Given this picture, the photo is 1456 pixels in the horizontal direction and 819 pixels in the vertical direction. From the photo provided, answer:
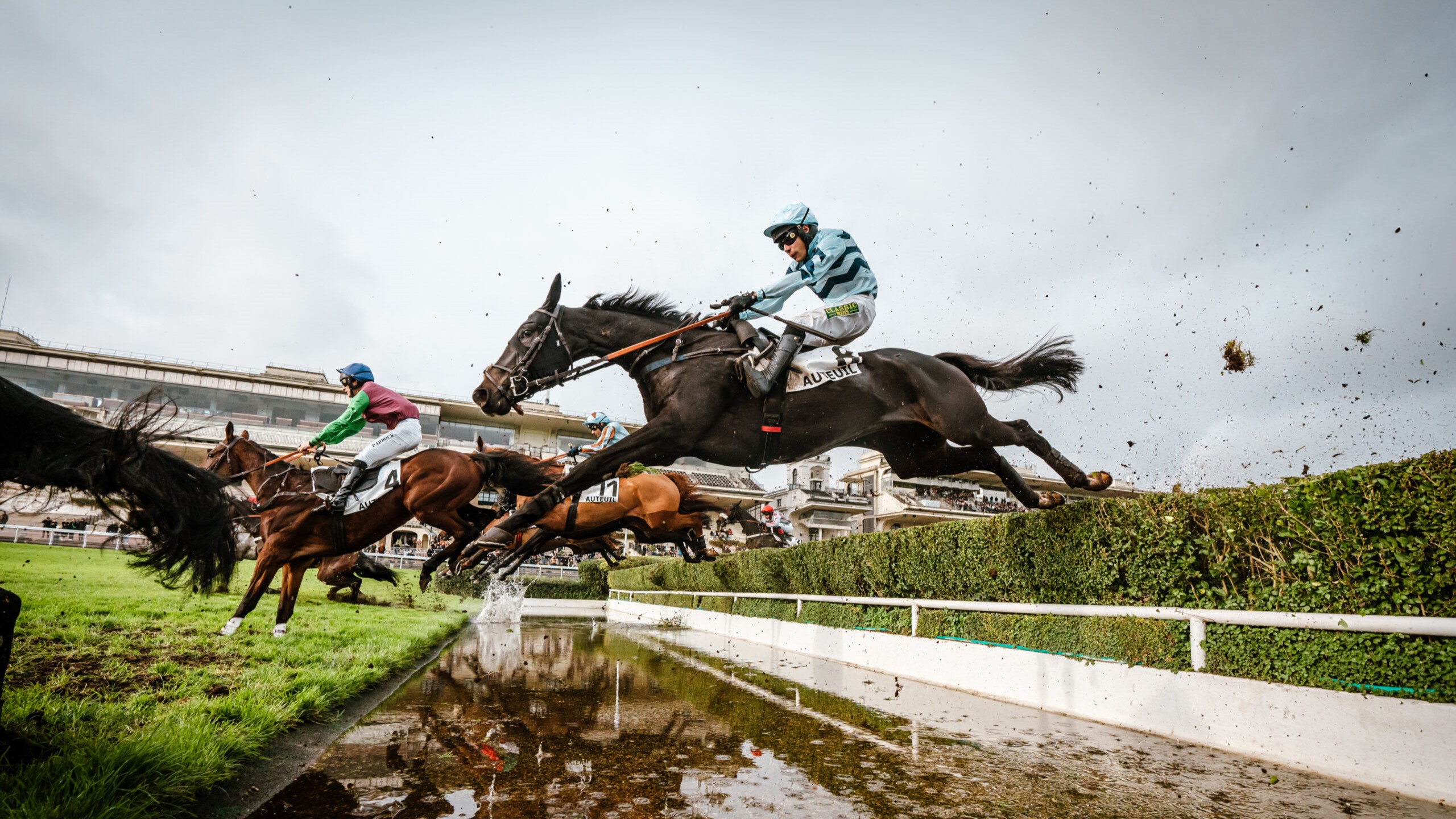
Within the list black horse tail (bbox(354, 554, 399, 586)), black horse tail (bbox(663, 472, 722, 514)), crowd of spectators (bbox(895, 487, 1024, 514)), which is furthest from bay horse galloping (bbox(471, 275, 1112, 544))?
crowd of spectators (bbox(895, 487, 1024, 514))

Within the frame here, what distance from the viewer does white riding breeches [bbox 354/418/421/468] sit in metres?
7.85

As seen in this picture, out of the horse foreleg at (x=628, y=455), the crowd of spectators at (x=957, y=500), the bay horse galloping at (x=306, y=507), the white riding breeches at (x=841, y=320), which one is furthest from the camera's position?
the crowd of spectators at (x=957, y=500)

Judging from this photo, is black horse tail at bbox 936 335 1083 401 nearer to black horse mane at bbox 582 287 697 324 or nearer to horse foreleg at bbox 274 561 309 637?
black horse mane at bbox 582 287 697 324

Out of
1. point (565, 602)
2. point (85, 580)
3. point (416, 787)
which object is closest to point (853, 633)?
point (416, 787)

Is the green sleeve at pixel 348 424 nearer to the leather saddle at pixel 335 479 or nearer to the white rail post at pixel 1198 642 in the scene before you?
the leather saddle at pixel 335 479

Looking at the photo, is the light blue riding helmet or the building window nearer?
the light blue riding helmet

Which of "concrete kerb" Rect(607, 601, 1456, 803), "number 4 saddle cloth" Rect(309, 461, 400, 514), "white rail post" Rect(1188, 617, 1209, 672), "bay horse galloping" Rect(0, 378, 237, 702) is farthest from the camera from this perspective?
"number 4 saddle cloth" Rect(309, 461, 400, 514)

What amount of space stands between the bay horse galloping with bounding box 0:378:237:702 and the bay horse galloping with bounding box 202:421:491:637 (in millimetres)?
4189

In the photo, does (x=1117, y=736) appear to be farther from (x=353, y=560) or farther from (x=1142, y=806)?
(x=353, y=560)

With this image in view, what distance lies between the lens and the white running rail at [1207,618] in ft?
11.6

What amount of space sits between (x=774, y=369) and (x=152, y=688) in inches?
167

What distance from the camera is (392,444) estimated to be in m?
8.00

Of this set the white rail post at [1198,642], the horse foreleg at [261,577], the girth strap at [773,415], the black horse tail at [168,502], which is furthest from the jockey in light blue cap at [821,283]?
the horse foreleg at [261,577]

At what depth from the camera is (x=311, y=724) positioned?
428 cm
